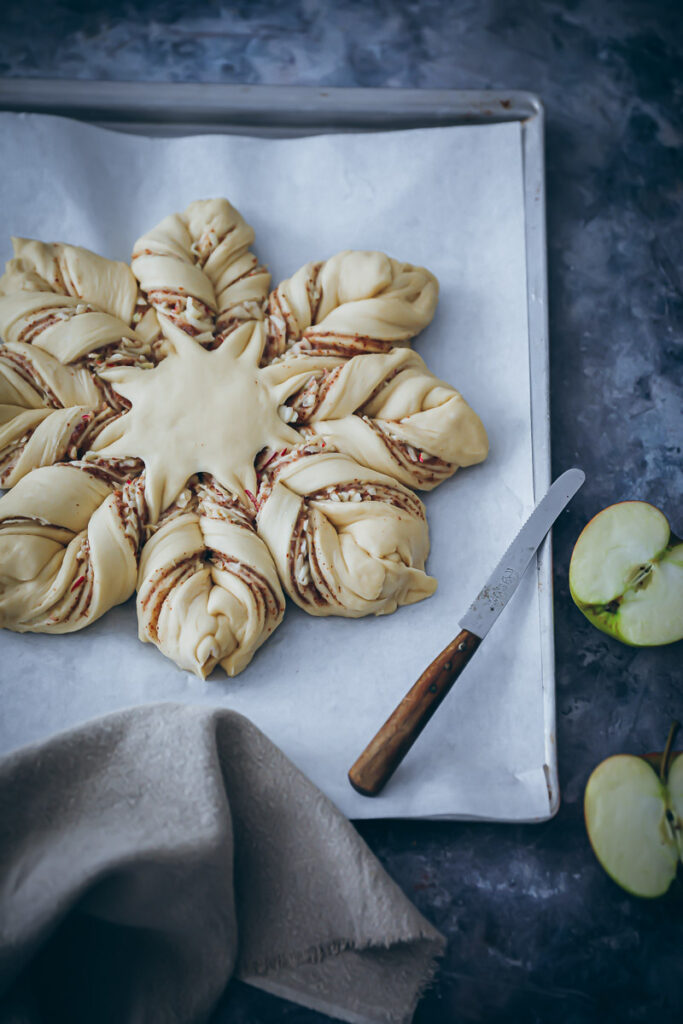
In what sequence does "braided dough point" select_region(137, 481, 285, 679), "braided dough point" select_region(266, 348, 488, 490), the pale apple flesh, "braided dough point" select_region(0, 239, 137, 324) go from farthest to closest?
"braided dough point" select_region(0, 239, 137, 324) < "braided dough point" select_region(266, 348, 488, 490) < "braided dough point" select_region(137, 481, 285, 679) < the pale apple flesh

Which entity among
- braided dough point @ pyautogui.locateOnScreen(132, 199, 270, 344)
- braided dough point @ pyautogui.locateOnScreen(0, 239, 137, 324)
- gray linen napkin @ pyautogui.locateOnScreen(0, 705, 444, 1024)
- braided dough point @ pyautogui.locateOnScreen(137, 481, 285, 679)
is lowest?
gray linen napkin @ pyautogui.locateOnScreen(0, 705, 444, 1024)

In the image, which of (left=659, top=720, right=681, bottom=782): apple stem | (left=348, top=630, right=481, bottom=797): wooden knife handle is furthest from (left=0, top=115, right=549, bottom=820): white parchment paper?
(left=659, top=720, right=681, bottom=782): apple stem

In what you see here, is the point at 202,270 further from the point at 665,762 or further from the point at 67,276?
the point at 665,762

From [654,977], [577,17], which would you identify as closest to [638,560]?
[654,977]

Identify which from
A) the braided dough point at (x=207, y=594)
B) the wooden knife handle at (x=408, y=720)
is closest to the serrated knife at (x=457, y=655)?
the wooden knife handle at (x=408, y=720)

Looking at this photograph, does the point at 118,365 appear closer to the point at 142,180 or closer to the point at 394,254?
the point at 142,180

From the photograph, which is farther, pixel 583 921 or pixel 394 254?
pixel 394 254

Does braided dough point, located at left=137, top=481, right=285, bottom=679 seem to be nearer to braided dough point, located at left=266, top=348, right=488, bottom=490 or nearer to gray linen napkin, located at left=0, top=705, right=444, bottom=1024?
gray linen napkin, located at left=0, top=705, right=444, bottom=1024

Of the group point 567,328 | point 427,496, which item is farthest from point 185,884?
point 567,328
